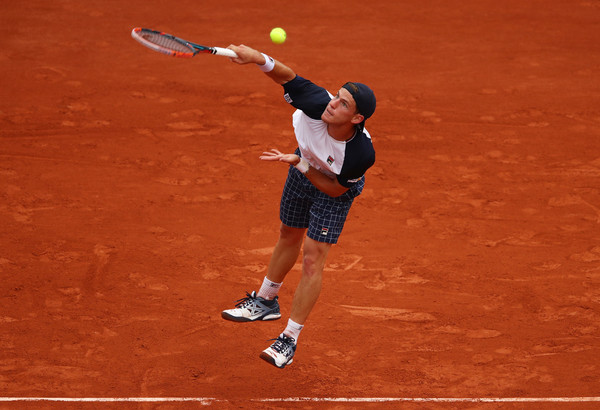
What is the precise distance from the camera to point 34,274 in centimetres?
784

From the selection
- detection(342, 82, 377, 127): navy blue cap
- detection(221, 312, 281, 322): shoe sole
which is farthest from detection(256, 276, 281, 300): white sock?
detection(342, 82, 377, 127): navy blue cap

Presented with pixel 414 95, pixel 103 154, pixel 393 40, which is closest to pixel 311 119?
pixel 103 154

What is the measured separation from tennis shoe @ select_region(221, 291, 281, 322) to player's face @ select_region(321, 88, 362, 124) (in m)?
1.93

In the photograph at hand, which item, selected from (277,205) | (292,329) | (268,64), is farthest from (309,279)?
(277,205)

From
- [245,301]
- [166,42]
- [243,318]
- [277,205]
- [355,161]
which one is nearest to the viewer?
[355,161]

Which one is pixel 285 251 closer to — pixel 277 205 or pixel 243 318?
pixel 243 318

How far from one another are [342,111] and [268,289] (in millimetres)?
1935

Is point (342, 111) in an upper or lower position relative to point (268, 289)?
upper

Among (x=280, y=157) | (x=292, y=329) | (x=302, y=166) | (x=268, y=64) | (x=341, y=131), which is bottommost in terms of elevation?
(x=292, y=329)

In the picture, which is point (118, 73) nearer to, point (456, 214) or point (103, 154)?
point (103, 154)

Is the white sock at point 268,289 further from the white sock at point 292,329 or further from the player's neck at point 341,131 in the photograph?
the player's neck at point 341,131

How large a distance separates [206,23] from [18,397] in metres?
9.26

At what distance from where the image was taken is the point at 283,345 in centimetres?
637

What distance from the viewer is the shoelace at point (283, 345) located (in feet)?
20.8
